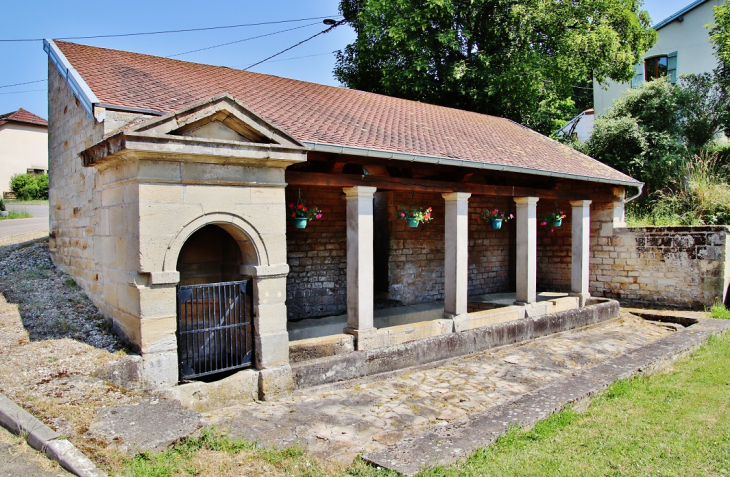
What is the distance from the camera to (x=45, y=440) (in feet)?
10.8

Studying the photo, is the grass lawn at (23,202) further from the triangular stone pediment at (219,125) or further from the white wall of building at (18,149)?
the triangular stone pediment at (219,125)

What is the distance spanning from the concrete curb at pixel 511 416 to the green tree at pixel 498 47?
10540mm

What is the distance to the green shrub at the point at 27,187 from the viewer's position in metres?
22.5

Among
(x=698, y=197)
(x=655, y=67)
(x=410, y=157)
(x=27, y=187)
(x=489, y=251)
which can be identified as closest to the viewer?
(x=410, y=157)

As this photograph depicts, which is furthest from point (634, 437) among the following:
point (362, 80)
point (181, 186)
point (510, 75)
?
point (362, 80)

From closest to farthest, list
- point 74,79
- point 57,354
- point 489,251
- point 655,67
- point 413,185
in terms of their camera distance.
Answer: point 57,354
point 74,79
point 413,185
point 489,251
point 655,67

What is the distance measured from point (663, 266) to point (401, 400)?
8.45 metres

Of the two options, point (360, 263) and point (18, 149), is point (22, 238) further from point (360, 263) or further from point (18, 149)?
point (18, 149)

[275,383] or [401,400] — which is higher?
[275,383]

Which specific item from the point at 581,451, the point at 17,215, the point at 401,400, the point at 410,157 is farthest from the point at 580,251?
the point at 17,215

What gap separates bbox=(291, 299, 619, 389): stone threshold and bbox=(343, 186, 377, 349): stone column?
390 millimetres

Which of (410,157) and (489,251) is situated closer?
(410,157)

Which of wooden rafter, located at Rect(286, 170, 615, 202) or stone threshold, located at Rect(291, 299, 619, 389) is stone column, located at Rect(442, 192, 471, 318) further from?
stone threshold, located at Rect(291, 299, 619, 389)

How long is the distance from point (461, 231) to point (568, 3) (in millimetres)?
10841
